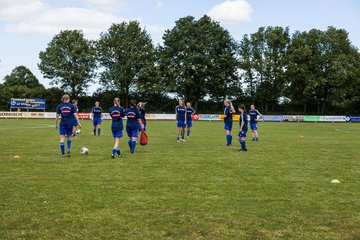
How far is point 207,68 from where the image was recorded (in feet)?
208

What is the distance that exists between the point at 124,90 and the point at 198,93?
11.7m

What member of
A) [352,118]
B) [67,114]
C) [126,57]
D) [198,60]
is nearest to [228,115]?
[67,114]

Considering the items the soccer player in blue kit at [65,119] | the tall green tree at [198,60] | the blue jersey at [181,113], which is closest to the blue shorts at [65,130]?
the soccer player in blue kit at [65,119]

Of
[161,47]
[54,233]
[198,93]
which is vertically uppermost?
[161,47]

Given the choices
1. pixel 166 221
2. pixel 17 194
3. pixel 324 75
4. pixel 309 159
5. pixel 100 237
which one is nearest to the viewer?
pixel 100 237

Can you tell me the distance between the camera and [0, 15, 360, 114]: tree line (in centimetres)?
6372

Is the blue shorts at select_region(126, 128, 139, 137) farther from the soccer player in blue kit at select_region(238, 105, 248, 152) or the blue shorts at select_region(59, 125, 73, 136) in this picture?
the soccer player in blue kit at select_region(238, 105, 248, 152)

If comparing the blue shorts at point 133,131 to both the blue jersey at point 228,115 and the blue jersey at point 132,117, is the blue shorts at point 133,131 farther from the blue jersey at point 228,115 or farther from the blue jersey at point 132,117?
the blue jersey at point 228,115

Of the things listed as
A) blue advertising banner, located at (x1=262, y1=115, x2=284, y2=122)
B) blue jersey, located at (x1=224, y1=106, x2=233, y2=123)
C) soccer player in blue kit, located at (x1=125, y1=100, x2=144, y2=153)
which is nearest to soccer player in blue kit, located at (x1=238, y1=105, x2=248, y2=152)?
blue jersey, located at (x1=224, y1=106, x2=233, y2=123)

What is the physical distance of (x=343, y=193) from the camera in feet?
25.9

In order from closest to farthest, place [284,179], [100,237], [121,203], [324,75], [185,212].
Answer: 1. [100,237]
2. [185,212]
3. [121,203]
4. [284,179]
5. [324,75]

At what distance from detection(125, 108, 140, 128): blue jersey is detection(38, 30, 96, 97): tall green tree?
174 ft

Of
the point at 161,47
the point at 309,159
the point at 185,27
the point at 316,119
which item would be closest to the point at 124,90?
the point at 161,47

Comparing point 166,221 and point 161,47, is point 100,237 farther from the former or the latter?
point 161,47
